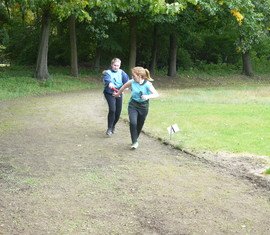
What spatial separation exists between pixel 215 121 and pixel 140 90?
13.8ft

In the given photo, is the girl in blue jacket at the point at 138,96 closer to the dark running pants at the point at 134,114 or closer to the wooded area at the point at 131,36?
the dark running pants at the point at 134,114

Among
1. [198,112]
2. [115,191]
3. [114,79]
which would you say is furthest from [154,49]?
[115,191]

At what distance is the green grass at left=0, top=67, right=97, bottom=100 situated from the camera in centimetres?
2034

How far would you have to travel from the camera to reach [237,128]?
1230cm

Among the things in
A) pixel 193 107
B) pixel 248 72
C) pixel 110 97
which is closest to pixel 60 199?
pixel 110 97

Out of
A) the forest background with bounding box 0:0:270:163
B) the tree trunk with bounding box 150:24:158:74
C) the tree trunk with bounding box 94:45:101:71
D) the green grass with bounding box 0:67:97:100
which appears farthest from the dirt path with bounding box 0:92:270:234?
the tree trunk with bounding box 150:24:158:74

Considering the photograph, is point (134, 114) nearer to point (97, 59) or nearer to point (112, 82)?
point (112, 82)

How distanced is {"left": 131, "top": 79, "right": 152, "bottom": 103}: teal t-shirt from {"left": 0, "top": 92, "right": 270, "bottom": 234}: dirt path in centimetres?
103

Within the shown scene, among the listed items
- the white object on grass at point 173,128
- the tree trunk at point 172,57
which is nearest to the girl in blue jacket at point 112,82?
the white object on grass at point 173,128

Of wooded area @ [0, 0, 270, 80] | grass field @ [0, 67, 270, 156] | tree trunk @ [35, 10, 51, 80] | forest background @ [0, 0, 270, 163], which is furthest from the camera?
wooded area @ [0, 0, 270, 80]

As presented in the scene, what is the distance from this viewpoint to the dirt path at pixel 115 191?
5.79m

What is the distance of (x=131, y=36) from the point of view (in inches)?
1121

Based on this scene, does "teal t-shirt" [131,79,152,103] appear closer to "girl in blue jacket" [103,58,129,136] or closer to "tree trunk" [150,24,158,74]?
"girl in blue jacket" [103,58,129,136]

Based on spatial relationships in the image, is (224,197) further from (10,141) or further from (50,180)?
(10,141)
